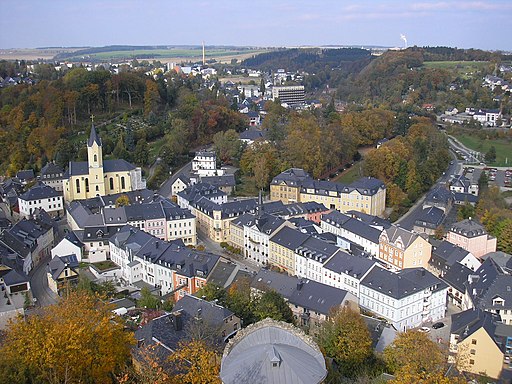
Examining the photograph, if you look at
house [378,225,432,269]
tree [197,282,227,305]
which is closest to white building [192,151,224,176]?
house [378,225,432,269]

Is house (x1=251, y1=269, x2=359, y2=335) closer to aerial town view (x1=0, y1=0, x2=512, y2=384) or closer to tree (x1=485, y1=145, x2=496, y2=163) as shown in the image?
aerial town view (x1=0, y1=0, x2=512, y2=384)

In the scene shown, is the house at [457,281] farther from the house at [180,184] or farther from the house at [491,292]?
the house at [180,184]

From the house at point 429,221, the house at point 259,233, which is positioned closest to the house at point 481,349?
the house at point 259,233

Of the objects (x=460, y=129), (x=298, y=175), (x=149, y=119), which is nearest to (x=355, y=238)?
(x=298, y=175)

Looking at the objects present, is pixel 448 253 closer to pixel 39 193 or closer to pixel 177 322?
pixel 177 322

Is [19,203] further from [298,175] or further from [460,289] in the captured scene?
[460,289]

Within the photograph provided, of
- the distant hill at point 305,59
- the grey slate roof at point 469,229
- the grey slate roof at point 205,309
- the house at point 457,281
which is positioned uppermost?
the distant hill at point 305,59
